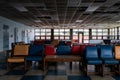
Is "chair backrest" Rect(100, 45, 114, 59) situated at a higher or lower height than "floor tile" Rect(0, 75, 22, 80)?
higher

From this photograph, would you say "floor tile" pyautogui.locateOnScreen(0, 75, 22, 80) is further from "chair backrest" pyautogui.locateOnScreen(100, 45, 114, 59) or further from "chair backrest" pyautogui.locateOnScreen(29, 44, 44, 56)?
"chair backrest" pyautogui.locateOnScreen(100, 45, 114, 59)

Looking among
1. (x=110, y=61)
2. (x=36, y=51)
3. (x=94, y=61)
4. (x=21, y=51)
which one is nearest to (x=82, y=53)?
(x=94, y=61)

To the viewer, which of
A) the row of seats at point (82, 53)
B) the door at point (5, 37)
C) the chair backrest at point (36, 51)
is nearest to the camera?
the row of seats at point (82, 53)

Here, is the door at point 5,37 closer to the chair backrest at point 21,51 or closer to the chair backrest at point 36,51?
the chair backrest at point 21,51

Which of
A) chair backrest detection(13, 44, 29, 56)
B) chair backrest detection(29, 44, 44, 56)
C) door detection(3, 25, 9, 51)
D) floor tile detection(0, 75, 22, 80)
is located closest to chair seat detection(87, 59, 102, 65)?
chair backrest detection(29, 44, 44, 56)

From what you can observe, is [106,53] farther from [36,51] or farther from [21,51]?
[21,51]

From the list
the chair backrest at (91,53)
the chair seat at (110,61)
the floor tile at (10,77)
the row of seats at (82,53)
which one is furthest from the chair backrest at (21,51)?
the chair seat at (110,61)

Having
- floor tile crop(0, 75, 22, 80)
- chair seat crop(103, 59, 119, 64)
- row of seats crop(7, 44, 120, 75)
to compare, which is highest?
row of seats crop(7, 44, 120, 75)

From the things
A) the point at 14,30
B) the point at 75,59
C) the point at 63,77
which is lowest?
the point at 63,77

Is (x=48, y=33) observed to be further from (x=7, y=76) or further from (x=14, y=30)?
(x=7, y=76)

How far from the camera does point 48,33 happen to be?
28109mm

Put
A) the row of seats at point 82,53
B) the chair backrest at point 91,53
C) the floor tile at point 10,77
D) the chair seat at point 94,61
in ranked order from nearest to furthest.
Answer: the floor tile at point 10,77 < the chair seat at point 94,61 < the row of seats at point 82,53 < the chair backrest at point 91,53

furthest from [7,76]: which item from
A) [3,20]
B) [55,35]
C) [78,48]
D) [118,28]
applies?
[55,35]

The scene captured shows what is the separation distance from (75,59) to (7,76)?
2.30 meters
